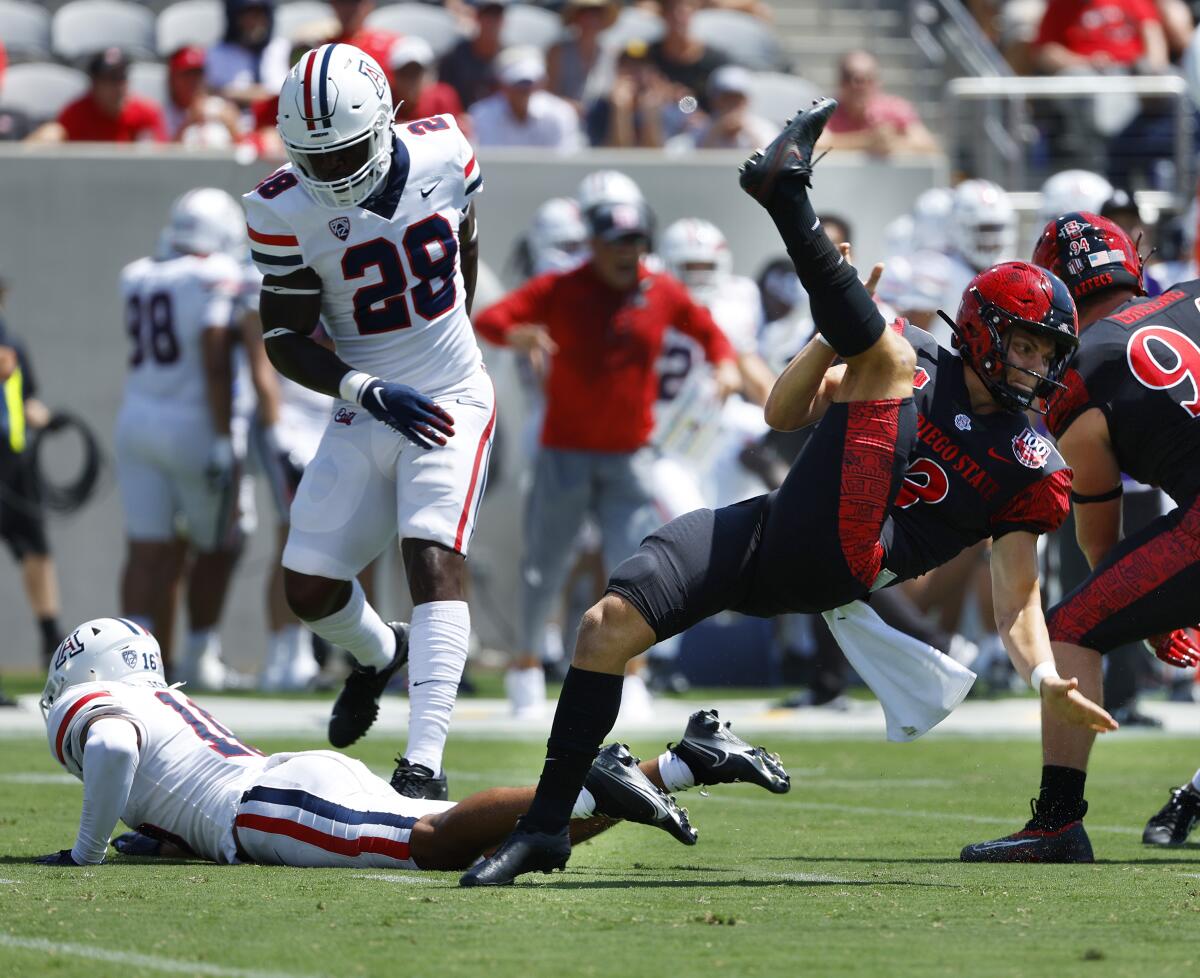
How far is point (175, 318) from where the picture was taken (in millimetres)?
11133

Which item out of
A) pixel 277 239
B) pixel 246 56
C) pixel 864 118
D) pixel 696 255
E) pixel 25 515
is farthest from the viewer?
pixel 864 118

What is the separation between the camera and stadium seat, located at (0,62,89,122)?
14.1m

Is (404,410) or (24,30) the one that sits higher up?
(404,410)

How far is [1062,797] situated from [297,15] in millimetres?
10801

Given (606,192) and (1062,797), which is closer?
(1062,797)

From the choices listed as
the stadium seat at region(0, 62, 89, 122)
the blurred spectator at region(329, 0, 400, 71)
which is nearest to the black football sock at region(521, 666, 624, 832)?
the blurred spectator at region(329, 0, 400, 71)

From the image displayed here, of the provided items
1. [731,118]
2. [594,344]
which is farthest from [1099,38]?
[594,344]

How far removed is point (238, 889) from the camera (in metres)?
4.71

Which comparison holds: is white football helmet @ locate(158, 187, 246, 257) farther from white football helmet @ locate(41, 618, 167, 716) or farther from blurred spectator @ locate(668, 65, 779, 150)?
white football helmet @ locate(41, 618, 167, 716)

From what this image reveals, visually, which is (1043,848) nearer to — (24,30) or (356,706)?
(356,706)

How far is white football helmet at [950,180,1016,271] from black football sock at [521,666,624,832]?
7000 mm

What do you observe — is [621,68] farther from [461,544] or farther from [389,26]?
[461,544]

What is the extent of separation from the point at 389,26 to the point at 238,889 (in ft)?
36.0

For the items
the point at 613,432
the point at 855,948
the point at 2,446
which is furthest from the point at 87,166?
the point at 855,948
